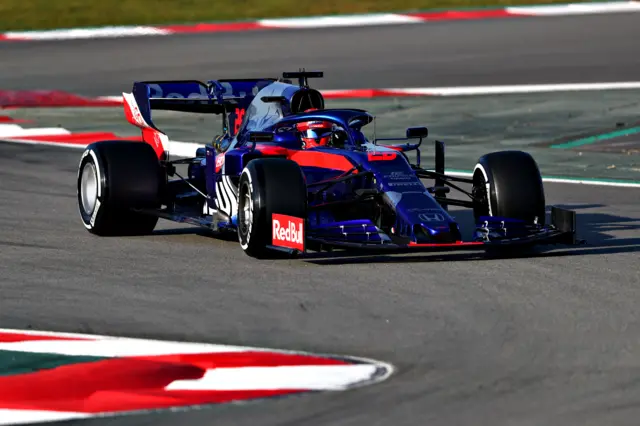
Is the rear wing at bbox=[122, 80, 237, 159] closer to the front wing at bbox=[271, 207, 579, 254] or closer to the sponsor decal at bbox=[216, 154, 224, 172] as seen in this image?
the sponsor decal at bbox=[216, 154, 224, 172]

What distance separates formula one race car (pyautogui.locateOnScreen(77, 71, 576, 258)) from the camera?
991 centimetres

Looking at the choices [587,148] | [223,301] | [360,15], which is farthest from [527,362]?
[360,15]

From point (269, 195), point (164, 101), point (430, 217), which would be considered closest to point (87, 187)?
point (164, 101)

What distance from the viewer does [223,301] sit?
8.79 m

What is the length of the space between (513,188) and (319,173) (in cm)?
138

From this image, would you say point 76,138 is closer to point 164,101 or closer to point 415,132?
point 164,101

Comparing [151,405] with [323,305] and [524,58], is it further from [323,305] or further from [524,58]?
[524,58]

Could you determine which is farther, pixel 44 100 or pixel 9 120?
pixel 44 100

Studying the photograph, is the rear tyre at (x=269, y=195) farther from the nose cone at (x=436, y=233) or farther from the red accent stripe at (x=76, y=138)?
the red accent stripe at (x=76, y=138)

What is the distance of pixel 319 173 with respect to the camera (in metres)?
10.9

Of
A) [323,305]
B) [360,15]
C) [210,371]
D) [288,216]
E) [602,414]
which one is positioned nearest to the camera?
[602,414]

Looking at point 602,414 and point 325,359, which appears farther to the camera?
point 325,359

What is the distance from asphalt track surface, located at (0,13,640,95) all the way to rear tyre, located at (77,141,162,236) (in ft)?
34.4

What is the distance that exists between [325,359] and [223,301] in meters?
1.69
